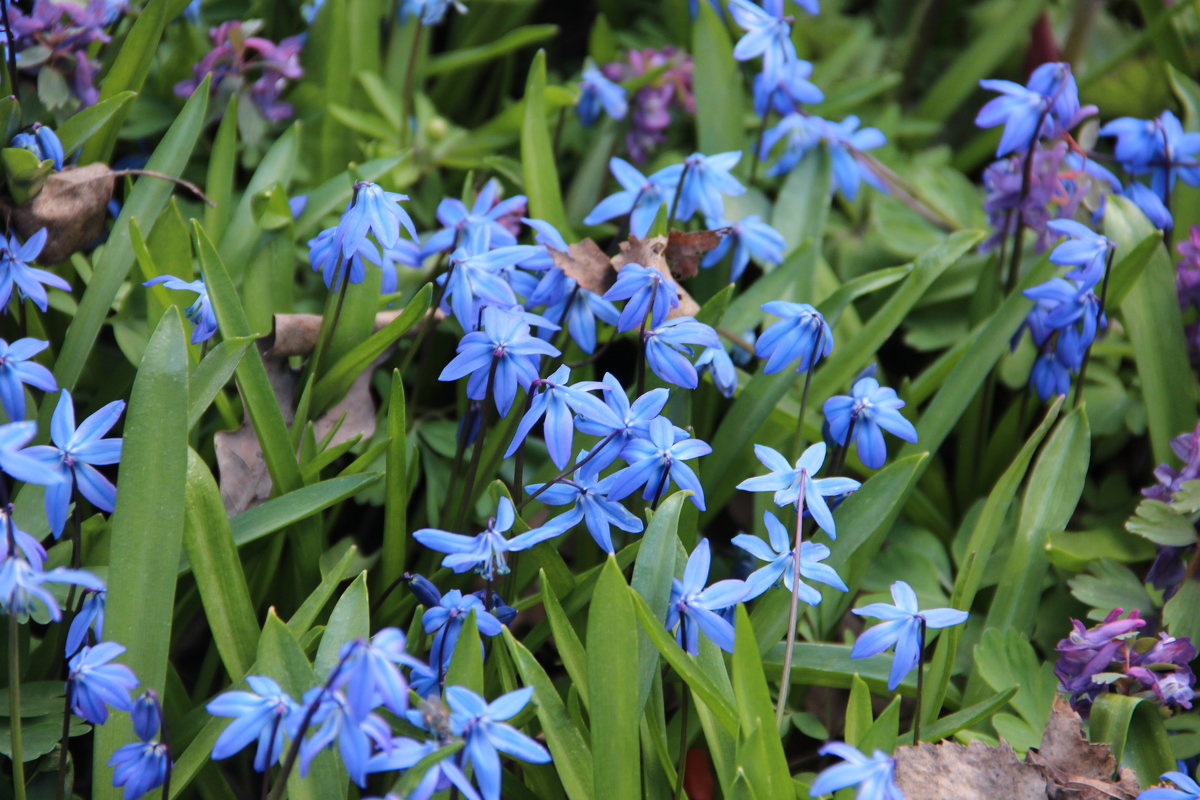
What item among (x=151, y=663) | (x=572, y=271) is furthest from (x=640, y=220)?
(x=151, y=663)

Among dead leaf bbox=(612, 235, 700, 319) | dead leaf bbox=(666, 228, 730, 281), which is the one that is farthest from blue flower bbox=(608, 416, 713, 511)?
dead leaf bbox=(666, 228, 730, 281)

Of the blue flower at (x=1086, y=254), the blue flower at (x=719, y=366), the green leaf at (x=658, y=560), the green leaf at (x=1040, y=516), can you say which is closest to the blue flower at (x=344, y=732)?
the green leaf at (x=658, y=560)


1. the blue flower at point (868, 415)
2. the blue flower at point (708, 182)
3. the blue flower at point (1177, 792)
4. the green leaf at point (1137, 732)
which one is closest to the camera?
the blue flower at point (1177, 792)

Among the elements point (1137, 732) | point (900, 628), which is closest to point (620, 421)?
point (900, 628)

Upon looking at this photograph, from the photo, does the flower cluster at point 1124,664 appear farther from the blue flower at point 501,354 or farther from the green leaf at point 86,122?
the green leaf at point 86,122

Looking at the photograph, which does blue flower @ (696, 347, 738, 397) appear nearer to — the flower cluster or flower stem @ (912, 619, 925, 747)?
flower stem @ (912, 619, 925, 747)

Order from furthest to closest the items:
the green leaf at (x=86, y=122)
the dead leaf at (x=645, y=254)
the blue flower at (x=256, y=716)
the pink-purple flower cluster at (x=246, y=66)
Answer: the pink-purple flower cluster at (x=246, y=66) → the green leaf at (x=86, y=122) → the dead leaf at (x=645, y=254) → the blue flower at (x=256, y=716)
